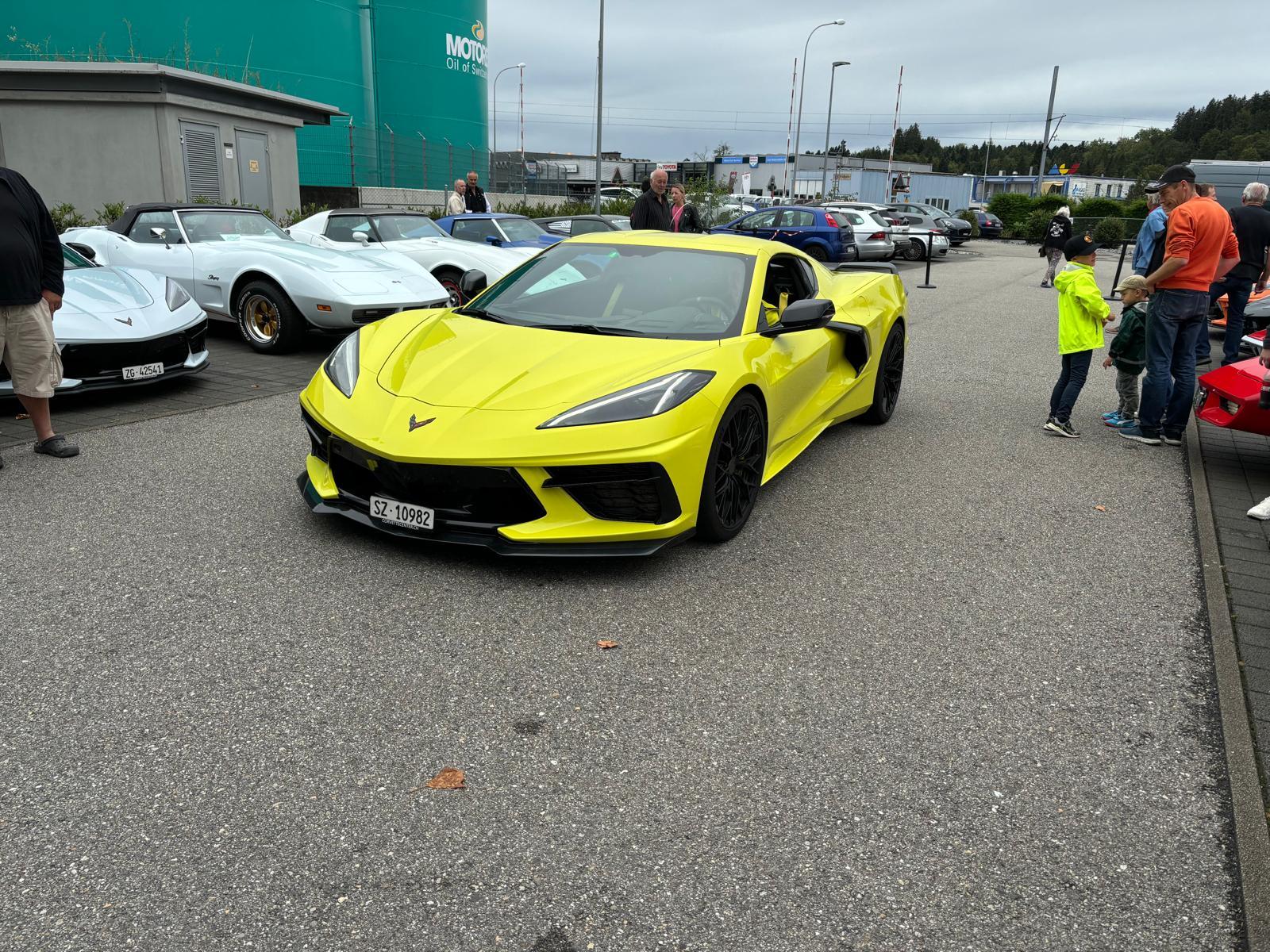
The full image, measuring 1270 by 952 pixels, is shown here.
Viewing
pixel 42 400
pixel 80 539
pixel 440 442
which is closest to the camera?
pixel 440 442

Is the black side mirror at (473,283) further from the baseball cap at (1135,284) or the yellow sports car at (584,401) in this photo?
the baseball cap at (1135,284)

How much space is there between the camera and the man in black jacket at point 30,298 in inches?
203

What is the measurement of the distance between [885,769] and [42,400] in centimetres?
500

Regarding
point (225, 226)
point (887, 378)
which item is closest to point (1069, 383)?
point (887, 378)

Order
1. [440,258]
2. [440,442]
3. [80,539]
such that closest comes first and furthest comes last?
[440,442], [80,539], [440,258]

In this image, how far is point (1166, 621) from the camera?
12.8 feet

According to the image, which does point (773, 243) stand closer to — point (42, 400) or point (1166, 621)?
point (1166, 621)

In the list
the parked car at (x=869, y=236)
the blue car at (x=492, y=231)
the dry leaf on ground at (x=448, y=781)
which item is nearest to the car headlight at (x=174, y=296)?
the blue car at (x=492, y=231)

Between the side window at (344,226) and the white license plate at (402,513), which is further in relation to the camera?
the side window at (344,226)

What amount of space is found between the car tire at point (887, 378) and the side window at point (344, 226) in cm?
717

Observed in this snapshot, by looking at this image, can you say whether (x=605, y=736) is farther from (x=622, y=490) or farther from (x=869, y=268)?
(x=869, y=268)

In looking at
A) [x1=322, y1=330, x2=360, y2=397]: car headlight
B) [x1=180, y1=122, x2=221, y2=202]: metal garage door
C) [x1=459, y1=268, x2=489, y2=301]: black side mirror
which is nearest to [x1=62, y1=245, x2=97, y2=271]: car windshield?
[x1=459, y1=268, x2=489, y2=301]: black side mirror

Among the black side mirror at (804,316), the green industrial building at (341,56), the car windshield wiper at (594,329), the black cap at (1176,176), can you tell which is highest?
the green industrial building at (341,56)

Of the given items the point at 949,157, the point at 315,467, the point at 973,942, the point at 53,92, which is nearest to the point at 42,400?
the point at 315,467
